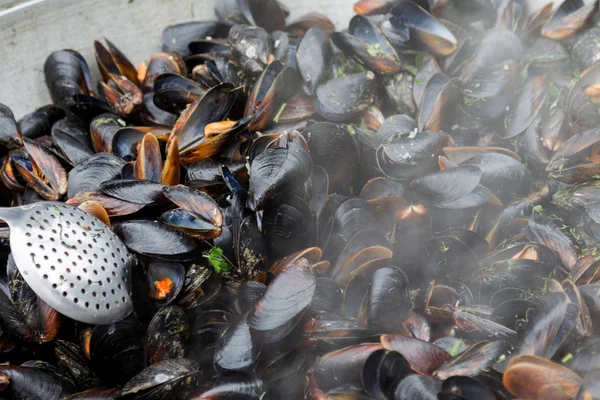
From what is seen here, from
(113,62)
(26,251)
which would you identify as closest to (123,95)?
(113,62)

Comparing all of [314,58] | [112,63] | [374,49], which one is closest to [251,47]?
[314,58]

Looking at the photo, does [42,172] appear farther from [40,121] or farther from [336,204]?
[336,204]

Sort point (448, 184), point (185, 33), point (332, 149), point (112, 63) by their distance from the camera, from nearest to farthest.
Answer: point (448, 184), point (332, 149), point (112, 63), point (185, 33)

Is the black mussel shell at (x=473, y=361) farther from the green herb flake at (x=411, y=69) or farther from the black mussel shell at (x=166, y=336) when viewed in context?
the green herb flake at (x=411, y=69)

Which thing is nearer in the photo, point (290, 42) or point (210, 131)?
point (210, 131)

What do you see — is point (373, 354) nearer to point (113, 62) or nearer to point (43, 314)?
point (43, 314)

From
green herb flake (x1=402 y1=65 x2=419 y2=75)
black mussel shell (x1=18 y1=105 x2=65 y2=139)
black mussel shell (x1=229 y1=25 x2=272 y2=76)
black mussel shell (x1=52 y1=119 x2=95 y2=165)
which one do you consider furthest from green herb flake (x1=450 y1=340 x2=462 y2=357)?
black mussel shell (x1=18 y1=105 x2=65 y2=139)
